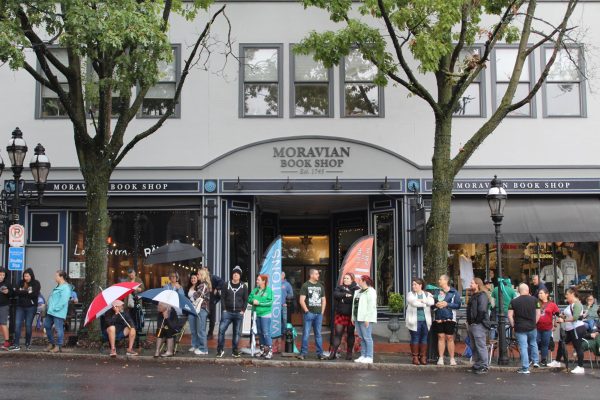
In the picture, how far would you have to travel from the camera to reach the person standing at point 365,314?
13.7 metres

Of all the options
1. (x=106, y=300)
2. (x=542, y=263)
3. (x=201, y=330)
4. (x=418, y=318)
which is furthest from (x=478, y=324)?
(x=106, y=300)

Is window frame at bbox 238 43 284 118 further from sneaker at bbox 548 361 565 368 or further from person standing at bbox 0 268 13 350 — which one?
sneaker at bbox 548 361 565 368

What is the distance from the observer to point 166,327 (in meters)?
14.0

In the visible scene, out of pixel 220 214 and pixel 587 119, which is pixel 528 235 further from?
pixel 220 214

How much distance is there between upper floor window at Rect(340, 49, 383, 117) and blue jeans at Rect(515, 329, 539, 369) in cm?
757

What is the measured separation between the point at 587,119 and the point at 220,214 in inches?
405

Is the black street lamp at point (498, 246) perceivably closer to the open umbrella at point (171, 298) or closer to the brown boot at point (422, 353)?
the brown boot at point (422, 353)

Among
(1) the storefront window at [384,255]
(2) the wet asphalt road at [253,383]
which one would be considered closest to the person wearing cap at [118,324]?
(2) the wet asphalt road at [253,383]

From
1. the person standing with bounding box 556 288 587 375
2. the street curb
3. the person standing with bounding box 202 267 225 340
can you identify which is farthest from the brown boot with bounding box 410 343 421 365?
the person standing with bounding box 202 267 225 340

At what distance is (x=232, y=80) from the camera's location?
1925cm

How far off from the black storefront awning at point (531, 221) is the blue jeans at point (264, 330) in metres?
6.46

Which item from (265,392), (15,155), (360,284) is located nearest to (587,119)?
(360,284)

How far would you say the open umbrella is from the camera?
1338 centimetres

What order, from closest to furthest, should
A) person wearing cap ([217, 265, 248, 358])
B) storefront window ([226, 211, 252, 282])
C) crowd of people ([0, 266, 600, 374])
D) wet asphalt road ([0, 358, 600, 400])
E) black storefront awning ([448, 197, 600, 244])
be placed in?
1. wet asphalt road ([0, 358, 600, 400])
2. crowd of people ([0, 266, 600, 374])
3. person wearing cap ([217, 265, 248, 358])
4. black storefront awning ([448, 197, 600, 244])
5. storefront window ([226, 211, 252, 282])
